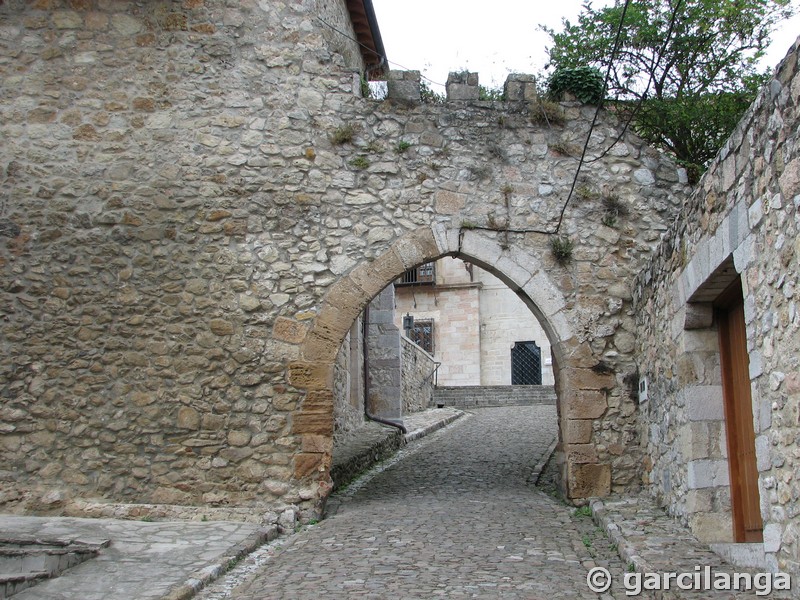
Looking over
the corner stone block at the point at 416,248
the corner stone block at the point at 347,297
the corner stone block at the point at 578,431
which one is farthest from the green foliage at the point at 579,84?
the corner stone block at the point at 578,431

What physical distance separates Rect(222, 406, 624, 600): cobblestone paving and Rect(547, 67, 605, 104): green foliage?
3552mm

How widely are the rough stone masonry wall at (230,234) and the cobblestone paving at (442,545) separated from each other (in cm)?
64

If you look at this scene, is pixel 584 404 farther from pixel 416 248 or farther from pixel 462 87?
pixel 462 87

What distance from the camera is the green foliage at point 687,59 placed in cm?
965

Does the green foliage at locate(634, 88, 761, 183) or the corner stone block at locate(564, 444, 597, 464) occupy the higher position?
the green foliage at locate(634, 88, 761, 183)

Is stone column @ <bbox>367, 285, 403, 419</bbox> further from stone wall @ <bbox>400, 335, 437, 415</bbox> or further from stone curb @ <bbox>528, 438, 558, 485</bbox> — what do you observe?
stone curb @ <bbox>528, 438, 558, 485</bbox>

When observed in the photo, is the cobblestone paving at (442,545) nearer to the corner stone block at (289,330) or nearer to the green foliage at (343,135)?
the corner stone block at (289,330)

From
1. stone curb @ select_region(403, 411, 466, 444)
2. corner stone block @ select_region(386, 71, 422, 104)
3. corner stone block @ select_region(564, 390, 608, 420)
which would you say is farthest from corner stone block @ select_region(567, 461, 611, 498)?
stone curb @ select_region(403, 411, 466, 444)

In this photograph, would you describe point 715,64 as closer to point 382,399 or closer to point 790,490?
point 382,399

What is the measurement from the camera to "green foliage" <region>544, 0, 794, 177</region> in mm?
9648

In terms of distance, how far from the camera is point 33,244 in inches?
278

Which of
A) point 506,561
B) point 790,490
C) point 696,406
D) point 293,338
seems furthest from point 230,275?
point 790,490

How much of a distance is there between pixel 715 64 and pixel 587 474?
19.7 ft

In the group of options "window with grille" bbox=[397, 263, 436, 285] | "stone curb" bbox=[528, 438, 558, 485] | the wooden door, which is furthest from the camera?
"window with grille" bbox=[397, 263, 436, 285]
